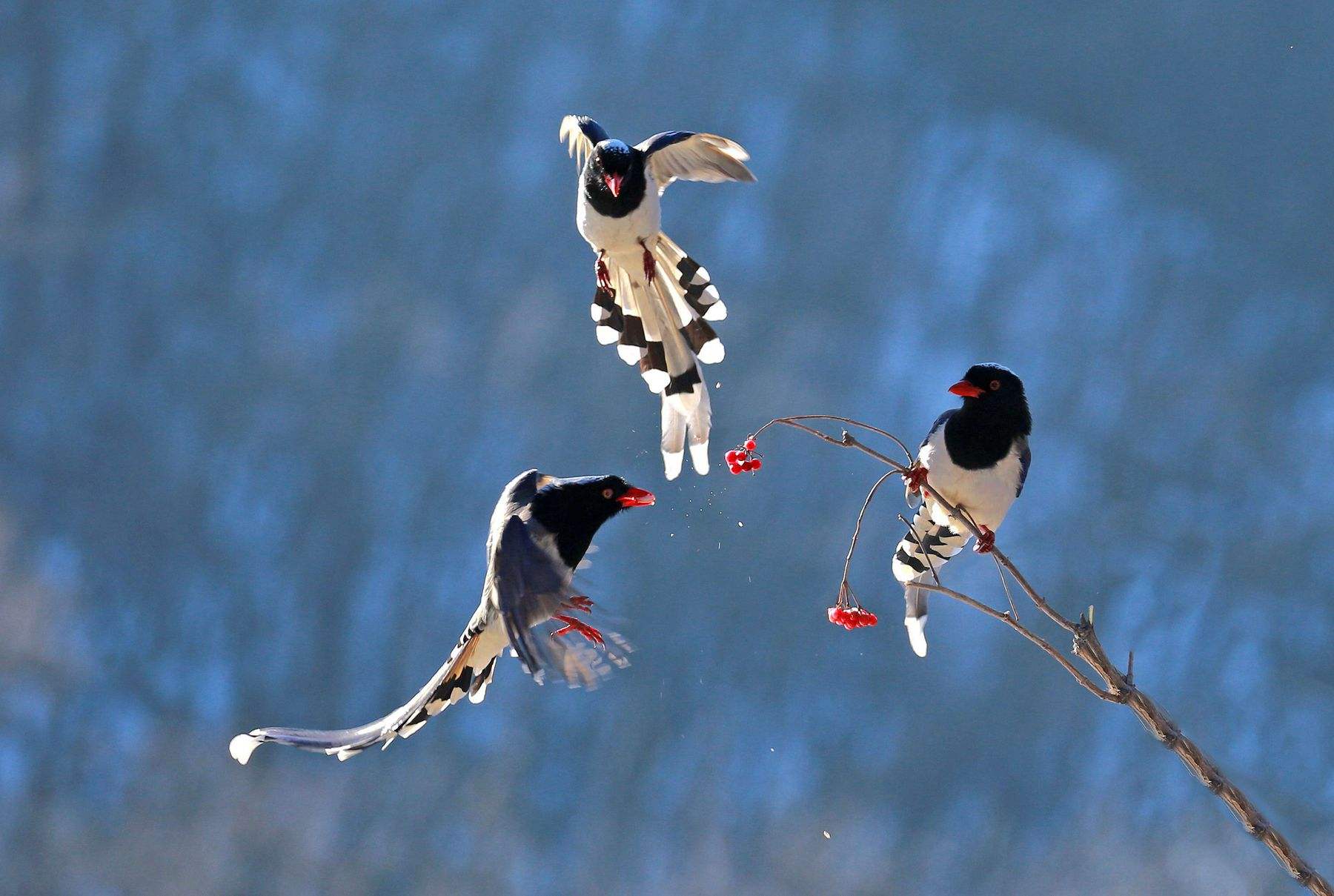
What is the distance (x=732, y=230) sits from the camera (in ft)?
13.7

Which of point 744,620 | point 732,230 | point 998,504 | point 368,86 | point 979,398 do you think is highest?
point 368,86

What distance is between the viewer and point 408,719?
2199mm

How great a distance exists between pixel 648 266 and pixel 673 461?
405 millimetres

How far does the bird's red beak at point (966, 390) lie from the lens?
2549 millimetres

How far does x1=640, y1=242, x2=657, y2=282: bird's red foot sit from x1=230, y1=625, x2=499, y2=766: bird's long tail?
2.79 feet

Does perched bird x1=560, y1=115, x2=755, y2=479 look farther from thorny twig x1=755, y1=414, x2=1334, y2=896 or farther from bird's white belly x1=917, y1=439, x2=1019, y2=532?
thorny twig x1=755, y1=414, x2=1334, y2=896

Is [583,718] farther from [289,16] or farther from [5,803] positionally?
[289,16]

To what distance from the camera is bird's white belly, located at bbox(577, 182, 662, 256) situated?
2715mm

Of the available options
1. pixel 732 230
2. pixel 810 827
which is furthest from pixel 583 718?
pixel 732 230

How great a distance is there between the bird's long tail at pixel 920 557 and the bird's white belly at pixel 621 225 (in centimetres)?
77

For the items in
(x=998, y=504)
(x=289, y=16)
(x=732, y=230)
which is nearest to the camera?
(x=998, y=504)

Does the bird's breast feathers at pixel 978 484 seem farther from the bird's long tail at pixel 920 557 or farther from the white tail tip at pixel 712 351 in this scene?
the white tail tip at pixel 712 351

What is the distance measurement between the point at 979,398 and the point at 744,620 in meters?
1.71

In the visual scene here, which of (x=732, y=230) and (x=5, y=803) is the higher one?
(x=732, y=230)
